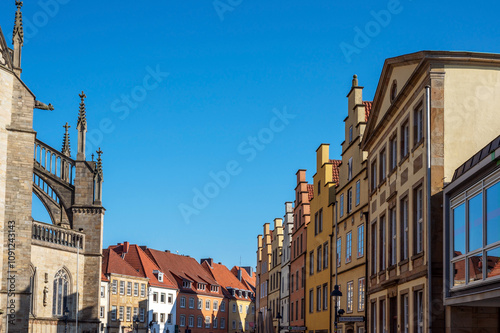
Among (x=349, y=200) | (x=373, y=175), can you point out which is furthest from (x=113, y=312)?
(x=373, y=175)

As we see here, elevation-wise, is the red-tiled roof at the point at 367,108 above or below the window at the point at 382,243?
above

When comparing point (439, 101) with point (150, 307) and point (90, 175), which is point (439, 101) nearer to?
point (90, 175)

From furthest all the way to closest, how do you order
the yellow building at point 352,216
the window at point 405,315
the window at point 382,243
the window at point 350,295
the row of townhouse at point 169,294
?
the row of townhouse at point 169,294 < the window at point 350,295 < the yellow building at point 352,216 < the window at point 382,243 < the window at point 405,315

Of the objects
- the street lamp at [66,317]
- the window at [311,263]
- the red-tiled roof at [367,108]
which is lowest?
the street lamp at [66,317]

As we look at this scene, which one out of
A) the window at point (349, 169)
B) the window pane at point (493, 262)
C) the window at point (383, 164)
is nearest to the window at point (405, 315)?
the window at point (383, 164)

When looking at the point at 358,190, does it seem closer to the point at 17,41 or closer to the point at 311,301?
the point at 311,301

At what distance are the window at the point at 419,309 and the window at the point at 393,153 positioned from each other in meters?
4.85

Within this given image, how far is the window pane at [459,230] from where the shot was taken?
1719 centimetres

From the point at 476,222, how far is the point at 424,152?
4.30 metres

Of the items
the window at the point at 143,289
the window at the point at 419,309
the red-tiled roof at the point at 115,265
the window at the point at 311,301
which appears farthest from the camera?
the window at the point at 143,289

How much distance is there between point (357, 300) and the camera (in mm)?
31641

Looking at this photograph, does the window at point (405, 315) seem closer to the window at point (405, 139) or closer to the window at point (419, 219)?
the window at point (419, 219)

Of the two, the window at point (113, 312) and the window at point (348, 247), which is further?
the window at point (113, 312)

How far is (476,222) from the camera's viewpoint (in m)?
16.2
